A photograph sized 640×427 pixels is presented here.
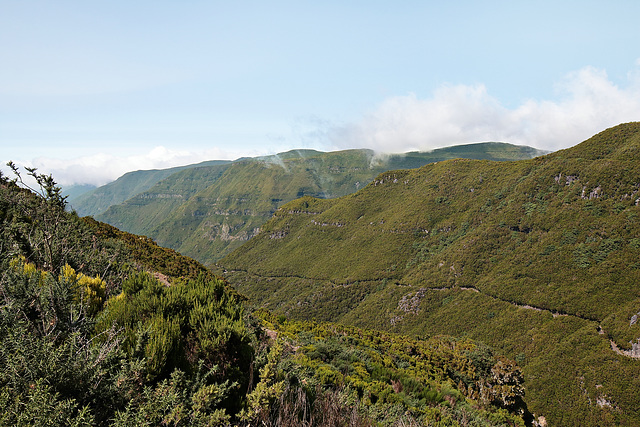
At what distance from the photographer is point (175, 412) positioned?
4.78 metres

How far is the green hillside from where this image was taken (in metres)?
78.9

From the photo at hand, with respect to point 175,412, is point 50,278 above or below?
above

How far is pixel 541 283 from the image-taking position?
119m

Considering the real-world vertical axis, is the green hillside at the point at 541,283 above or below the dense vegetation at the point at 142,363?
below

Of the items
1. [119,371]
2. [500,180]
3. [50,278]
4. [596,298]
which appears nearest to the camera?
[119,371]

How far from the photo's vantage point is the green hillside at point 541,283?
3105 inches

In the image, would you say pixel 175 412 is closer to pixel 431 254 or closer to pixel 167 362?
pixel 167 362

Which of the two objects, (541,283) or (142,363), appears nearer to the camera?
(142,363)

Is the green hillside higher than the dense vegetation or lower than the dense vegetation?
lower

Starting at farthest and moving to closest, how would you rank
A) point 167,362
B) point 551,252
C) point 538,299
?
point 551,252, point 538,299, point 167,362

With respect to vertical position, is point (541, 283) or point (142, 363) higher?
point (142, 363)

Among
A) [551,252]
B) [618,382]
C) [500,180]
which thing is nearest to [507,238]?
[551,252]

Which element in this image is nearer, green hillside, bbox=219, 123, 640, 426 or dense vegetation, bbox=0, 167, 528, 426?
dense vegetation, bbox=0, 167, 528, 426

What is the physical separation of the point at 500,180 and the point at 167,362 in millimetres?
225143
